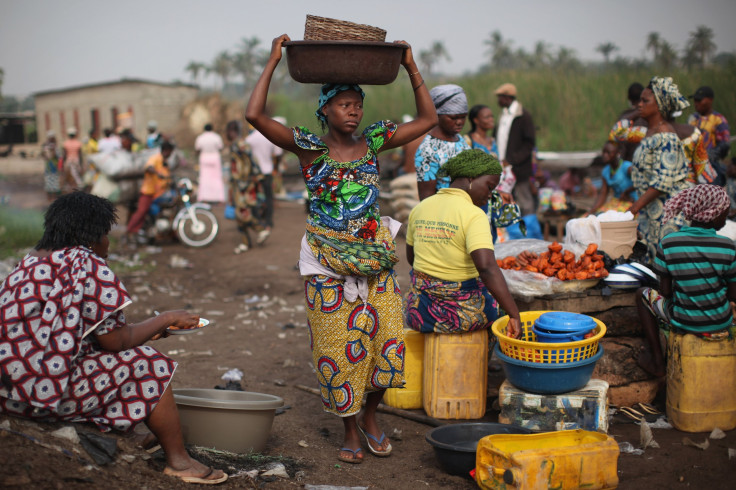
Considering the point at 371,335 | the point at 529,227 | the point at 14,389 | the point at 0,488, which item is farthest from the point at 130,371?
the point at 529,227

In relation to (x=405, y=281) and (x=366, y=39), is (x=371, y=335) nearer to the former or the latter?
(x=366, y=39)

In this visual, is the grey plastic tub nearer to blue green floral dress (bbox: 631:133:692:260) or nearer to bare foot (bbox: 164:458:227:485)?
bare foot (bbox: 164:458:227:485)

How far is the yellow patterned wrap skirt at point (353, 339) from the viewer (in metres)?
3.75

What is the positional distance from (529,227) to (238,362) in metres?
4.86

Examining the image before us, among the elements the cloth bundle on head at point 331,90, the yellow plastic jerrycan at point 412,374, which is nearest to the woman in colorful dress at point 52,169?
the yellow plastic jerrycan at point 412,374

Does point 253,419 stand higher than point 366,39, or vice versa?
point 366,39

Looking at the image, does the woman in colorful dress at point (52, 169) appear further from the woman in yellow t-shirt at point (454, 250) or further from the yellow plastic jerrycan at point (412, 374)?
the woman in yellow t-shirt at point (454, 250)

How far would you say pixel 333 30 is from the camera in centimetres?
346

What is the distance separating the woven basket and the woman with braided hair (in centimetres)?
224

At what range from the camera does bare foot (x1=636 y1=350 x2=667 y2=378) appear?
4703 mm

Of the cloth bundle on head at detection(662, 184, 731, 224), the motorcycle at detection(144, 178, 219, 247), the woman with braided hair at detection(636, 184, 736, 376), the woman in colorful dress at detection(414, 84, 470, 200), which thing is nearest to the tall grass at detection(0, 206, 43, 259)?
the motorcycle at detection(144, 178, 219, 247)

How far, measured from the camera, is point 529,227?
9.28m

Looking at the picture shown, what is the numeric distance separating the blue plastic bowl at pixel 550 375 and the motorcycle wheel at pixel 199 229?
8.54m

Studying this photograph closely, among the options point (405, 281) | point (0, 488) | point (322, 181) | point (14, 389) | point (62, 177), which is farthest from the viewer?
point (62, 177)
